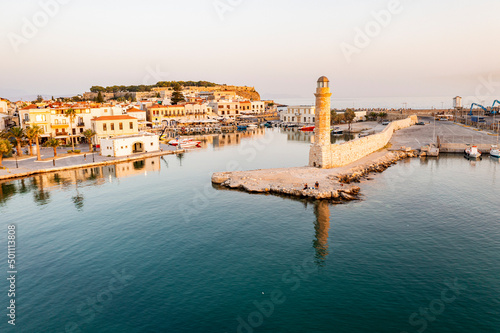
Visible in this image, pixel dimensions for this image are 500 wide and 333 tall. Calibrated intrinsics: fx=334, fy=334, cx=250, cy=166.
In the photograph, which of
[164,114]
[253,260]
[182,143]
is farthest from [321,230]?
[164,114]

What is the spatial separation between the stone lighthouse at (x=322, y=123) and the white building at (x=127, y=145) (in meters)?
30.0

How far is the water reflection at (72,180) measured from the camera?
108ft

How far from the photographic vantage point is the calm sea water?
14.7m

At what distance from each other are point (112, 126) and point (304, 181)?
39613mm

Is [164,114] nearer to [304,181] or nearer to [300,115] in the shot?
[300,115]

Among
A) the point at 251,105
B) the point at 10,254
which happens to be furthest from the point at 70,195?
the point at 251,105

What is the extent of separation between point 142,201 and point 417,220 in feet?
77.8

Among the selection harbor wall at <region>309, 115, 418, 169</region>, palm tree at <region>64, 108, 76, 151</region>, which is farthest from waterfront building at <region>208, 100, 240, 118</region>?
harbor wall at <region>309, 115, 418, 169</region>

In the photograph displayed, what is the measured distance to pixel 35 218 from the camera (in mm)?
27125

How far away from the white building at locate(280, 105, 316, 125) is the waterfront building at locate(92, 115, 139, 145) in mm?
61891

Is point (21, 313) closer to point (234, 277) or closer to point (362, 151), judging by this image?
point (234, 277)

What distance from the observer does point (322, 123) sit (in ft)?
128

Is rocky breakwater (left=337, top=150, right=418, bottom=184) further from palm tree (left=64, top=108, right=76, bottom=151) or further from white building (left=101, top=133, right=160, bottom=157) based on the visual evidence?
palm tree (left=64, top=108, right=76, bottom=151)

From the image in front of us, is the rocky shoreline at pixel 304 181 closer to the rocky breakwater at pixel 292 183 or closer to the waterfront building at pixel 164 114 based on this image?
the rocky breakwater at pixel 292 183
